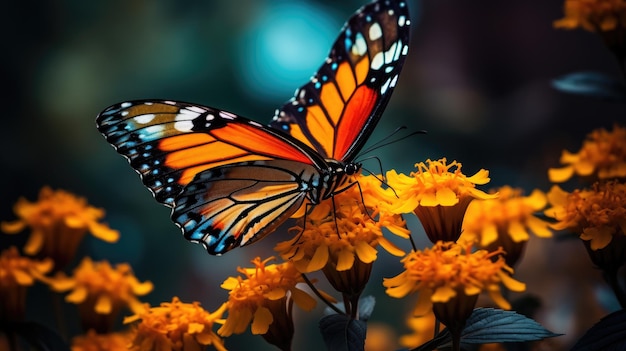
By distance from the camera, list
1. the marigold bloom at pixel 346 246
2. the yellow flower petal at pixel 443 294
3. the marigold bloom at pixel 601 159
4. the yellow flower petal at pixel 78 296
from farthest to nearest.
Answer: the yellow flower petal at pixel 78 296 < the marigold bloom at pixel 601 159 < the marigold bloom at pixel 346 246 < the yellow flower petal at pixel 443 294

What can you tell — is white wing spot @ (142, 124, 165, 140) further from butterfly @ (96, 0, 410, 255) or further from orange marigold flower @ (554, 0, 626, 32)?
orange marigold flower @ (554, 0, 626, 32)

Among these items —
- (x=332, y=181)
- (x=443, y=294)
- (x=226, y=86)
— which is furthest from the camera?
(x=226, y=86)

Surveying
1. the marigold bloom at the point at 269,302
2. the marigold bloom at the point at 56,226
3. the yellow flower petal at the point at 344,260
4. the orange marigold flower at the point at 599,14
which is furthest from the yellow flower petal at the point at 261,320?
the orange marigold flower at the point at 599,14

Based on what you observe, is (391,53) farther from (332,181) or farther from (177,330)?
(177,330)

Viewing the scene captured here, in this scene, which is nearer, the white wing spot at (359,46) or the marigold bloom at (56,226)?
the white wing spot at (359,46)

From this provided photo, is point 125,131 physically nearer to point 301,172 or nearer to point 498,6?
point 301,172

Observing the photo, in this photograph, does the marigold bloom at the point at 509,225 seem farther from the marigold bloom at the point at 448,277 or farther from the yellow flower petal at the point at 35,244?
the yellow flower petal at the point at 35,244

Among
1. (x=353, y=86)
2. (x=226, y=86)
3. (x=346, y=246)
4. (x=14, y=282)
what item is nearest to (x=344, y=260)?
(x=346, y=246)
